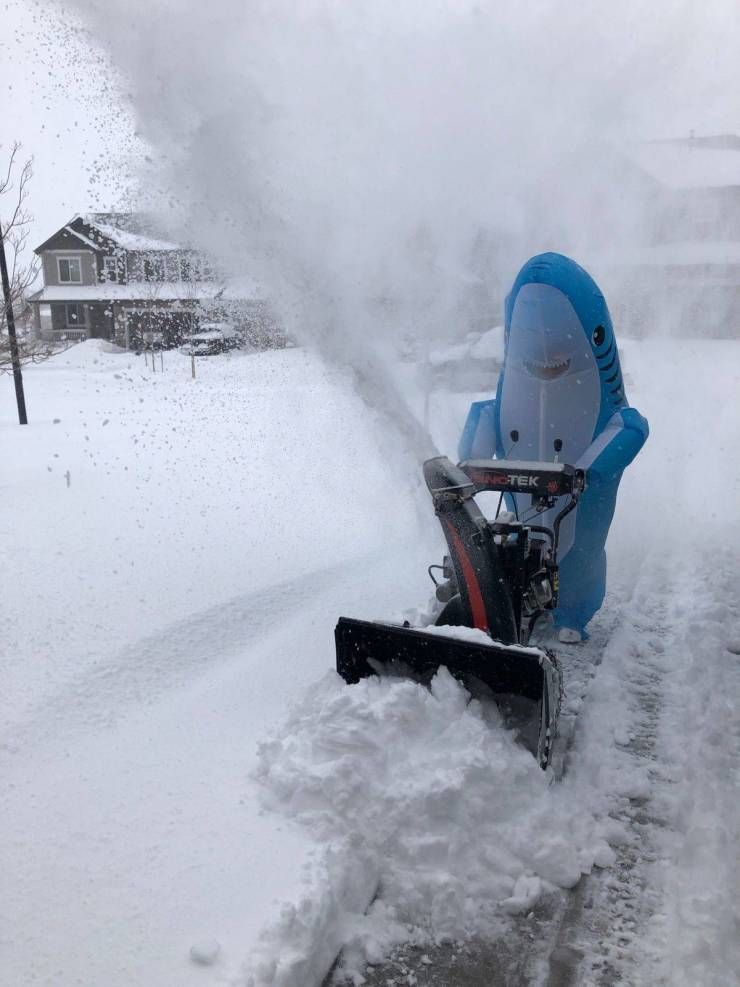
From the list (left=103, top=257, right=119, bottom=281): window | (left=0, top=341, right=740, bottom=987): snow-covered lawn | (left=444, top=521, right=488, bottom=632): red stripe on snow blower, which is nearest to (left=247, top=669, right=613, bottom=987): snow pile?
(left=0, top=341, right=740, bottom=987): snow-covered lawn

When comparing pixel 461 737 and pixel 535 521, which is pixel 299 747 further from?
pixel 535 521

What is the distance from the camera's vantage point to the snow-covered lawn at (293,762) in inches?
99.9

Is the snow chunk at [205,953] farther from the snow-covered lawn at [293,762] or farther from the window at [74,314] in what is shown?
the window at [74,314]

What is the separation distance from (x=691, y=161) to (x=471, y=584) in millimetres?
9671

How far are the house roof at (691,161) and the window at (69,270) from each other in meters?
22.4

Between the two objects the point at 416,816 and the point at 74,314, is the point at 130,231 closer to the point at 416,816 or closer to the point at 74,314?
the point at 416,816

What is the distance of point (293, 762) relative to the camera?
3242 millimetres

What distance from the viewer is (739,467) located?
32.4 feet

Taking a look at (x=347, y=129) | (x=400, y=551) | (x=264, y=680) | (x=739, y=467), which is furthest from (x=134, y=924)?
(x=739, y=467)

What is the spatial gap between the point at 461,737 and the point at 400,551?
3.58m

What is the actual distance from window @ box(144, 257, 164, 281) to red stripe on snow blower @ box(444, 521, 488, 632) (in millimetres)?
4642

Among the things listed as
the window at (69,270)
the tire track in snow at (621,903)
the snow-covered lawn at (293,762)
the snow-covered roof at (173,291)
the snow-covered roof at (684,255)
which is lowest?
the tire track in snow at (621,903)

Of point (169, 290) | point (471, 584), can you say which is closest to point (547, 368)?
point (471, 584)

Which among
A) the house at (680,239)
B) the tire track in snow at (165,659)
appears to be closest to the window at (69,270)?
the house at (680,239)
